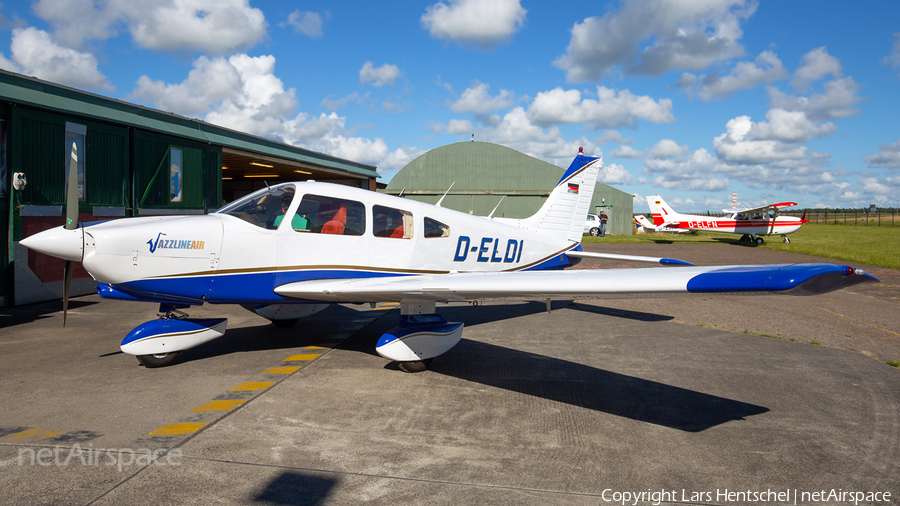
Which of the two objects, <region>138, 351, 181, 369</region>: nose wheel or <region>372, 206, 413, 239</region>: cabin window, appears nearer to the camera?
<region>138, 351, 181, 369</region>: nose wheel

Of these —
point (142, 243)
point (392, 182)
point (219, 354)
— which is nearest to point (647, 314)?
point (219, 354)

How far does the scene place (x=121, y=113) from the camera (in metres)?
10.5

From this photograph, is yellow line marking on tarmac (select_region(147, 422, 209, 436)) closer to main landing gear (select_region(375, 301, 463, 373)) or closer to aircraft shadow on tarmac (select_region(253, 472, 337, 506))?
aircraft shadow on tarmac (select_region(253, 472, 337, 506))

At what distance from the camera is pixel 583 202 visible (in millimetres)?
8945

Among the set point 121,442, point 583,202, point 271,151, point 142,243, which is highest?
point 271,151

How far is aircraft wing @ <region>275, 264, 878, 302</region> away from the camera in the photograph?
3.07 metres

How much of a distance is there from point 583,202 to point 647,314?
7.54 feet

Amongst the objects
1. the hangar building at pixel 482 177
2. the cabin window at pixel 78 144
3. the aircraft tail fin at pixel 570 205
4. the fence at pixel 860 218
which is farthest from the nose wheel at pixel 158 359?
the fence at pixel 860 218

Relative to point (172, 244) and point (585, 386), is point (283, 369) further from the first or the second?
point (585, 386)

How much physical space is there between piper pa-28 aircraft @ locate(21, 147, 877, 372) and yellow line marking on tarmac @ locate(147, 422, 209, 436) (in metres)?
1.68

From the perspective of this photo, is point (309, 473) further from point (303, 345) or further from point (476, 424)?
point (303, 345)

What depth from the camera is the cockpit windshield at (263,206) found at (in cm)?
548

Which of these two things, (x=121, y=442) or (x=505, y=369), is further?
(x=505, y=369)

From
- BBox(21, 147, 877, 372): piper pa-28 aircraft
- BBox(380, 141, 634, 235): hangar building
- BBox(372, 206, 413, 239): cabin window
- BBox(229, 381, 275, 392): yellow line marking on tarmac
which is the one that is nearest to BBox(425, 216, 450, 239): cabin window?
BBox(21, 147, 877, 372): piper pa-28 aircraft
